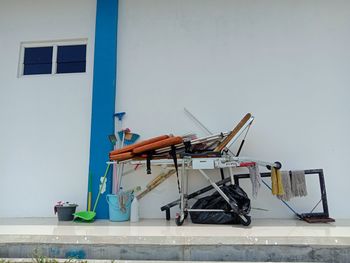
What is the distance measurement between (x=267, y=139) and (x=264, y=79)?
90 cm

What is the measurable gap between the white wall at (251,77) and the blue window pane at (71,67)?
63 cm

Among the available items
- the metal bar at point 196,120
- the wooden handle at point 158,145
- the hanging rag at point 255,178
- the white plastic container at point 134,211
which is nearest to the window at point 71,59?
the metal bar at point 196,120

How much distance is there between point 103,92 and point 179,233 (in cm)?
243

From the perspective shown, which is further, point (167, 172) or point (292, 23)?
point (292, 23)

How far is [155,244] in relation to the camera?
8.54 feet

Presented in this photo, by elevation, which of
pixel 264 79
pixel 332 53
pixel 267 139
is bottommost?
pixel 267 139

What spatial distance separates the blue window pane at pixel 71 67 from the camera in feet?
14.8

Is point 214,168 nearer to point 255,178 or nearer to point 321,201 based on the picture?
point 255,178

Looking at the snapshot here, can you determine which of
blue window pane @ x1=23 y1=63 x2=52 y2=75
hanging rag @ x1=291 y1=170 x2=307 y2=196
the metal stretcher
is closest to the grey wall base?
the metal stretcher

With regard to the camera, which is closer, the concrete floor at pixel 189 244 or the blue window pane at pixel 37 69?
the concrete floor at pixel 189 244

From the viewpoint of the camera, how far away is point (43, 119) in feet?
14.3

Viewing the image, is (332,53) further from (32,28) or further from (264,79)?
(32,28)

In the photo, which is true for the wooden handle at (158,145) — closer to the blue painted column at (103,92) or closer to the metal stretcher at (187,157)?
the metal stretcher at (187,157)

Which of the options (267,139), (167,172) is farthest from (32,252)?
(267,139)
